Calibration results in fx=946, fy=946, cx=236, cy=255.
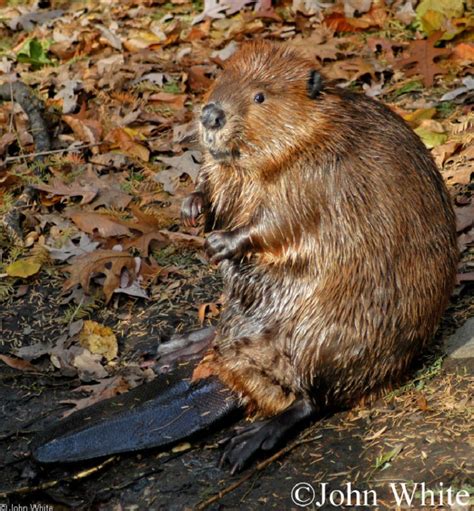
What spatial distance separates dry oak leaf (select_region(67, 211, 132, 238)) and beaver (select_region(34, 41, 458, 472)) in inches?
54.5

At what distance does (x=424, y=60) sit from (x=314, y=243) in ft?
9.40

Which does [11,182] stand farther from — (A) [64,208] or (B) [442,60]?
(B) [442,60]

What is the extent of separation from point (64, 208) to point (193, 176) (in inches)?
28.0

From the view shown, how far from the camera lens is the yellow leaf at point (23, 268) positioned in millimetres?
4453

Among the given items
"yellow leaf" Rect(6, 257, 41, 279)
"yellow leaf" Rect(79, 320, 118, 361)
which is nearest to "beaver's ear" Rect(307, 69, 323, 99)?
"yellow leaf" Rect(79, 320, 118, 361)

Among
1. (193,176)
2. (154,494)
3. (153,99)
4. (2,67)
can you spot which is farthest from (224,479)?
(2,67)

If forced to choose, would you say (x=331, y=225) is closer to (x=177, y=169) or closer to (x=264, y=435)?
(x=264, y=435)

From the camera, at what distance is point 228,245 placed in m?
3.35

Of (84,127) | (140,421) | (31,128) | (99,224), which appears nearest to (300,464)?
(140,421)

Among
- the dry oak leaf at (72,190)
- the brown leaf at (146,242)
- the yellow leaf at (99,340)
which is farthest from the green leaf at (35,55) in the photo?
the yellow leaf at (99,340)

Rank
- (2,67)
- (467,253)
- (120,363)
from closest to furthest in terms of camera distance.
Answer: (120,363) < (467,253) < (2,67)

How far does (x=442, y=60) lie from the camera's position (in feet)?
19.2

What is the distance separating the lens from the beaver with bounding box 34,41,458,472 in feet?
10.7

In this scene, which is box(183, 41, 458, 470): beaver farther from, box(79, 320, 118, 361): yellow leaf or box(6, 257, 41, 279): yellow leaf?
box(6, 257, 41, 279): yellow leaf
